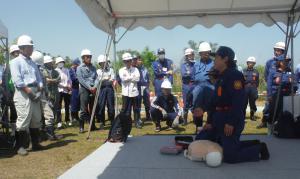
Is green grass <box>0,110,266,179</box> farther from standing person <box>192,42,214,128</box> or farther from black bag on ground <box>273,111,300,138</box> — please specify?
black bag on ground <box>273,111,300,138</box>

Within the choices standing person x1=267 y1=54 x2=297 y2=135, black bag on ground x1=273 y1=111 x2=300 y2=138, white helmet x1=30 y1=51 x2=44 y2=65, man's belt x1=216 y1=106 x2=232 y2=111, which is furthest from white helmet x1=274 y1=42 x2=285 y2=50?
white helmet x1=30 y1=51 x2=44 y2=65

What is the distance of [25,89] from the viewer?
5688 mm

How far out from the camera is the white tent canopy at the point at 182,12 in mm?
6523

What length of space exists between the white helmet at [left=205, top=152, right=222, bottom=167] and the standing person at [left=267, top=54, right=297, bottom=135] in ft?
9.51

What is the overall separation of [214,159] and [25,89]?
3145 mm

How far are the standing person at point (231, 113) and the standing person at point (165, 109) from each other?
3222mm

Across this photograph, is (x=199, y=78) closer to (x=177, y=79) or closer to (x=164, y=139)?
(x=164, y=139)

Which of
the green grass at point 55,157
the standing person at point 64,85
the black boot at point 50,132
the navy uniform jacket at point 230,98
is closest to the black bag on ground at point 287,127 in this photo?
the green grass at point 55,157

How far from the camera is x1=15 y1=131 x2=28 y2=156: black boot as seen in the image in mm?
5912

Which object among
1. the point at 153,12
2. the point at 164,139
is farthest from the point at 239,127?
the point at 153,12

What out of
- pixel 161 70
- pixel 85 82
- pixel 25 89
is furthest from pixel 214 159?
pixel 161 70

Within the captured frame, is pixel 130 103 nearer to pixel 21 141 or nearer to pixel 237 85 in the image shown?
pixel 21 141

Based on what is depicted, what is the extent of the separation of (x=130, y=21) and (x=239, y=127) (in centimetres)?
348

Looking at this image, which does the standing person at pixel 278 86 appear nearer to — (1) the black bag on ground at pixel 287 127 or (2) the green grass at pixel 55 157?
(1) the black bag on ground at pixel 287 127
